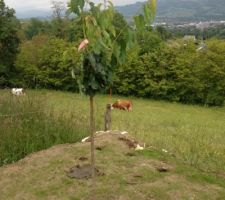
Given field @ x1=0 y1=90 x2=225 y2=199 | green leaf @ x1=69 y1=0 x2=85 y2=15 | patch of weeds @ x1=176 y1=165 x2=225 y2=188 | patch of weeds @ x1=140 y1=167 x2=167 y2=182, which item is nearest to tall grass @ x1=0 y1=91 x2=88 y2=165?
field @ x1=0 y1=90 x2=225 y2=199

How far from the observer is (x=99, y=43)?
4512 millimetres

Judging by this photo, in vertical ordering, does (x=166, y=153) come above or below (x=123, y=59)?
below

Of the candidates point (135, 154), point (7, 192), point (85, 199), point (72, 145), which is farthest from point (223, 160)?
point (7, 192)

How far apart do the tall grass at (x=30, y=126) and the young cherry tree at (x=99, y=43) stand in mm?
2909

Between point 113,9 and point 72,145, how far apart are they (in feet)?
12.9

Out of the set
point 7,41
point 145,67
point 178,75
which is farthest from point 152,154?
point 7,41

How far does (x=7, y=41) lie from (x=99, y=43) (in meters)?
31.8

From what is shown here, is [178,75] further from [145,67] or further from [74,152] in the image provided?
[74,152]

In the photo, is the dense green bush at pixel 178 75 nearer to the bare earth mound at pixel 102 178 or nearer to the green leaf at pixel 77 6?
the bare earth mound at pixel 102 178

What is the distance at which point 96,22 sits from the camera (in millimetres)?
4293

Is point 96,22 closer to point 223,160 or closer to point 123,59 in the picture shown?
point 123,59

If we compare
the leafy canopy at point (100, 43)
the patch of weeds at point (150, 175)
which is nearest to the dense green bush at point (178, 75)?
the patch of weeds at point (150, 175)

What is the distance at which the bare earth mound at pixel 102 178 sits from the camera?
5.86 m

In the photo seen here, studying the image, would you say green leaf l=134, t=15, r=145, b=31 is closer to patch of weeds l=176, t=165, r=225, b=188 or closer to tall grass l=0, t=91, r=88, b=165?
patch of weeds l=176, t=165, r=225, b=188
